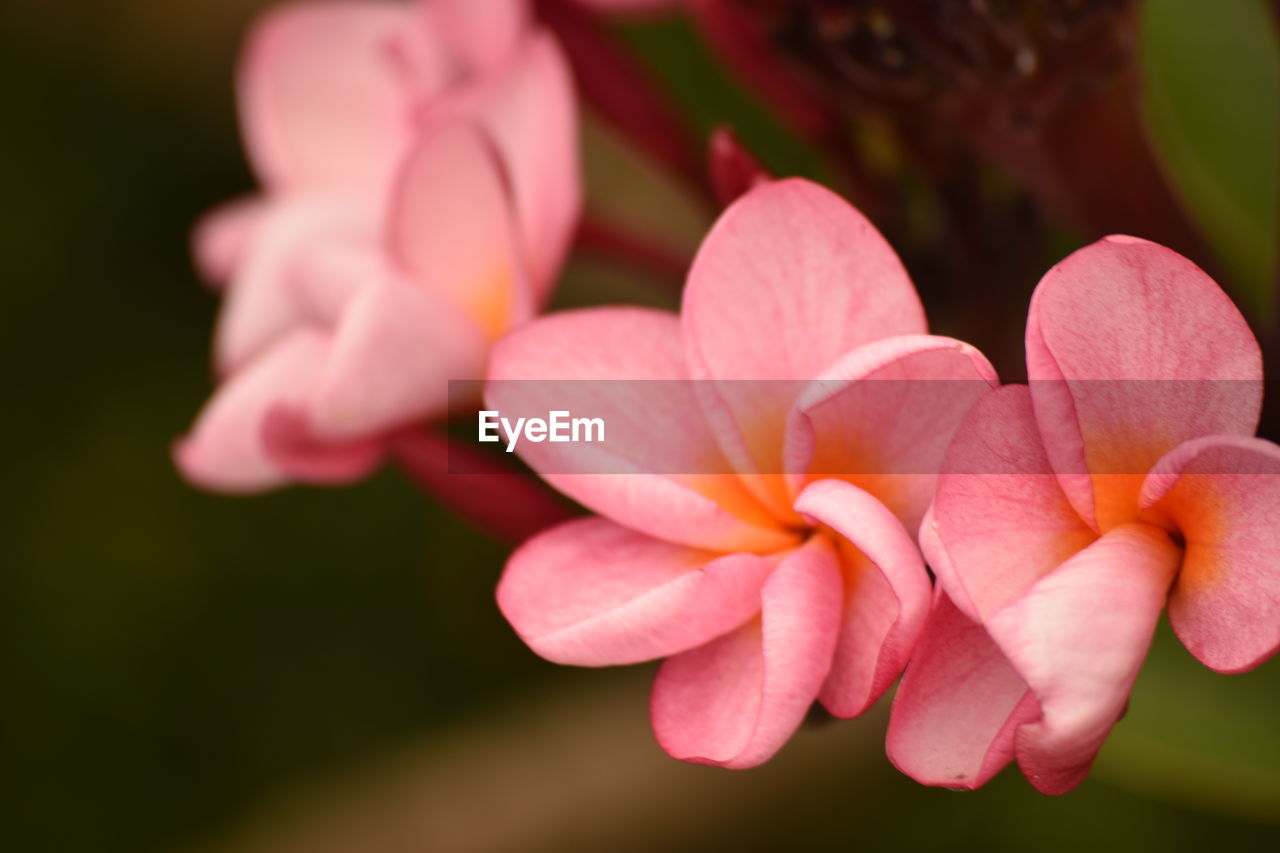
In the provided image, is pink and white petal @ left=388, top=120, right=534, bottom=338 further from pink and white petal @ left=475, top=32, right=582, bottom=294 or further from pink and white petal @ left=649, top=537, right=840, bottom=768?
pink and white petal @ left=649, top=537, right=840, bottom=768

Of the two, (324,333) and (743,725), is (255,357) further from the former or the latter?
(743,725)

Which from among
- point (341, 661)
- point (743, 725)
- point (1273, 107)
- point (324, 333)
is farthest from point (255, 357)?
point (341, 661)

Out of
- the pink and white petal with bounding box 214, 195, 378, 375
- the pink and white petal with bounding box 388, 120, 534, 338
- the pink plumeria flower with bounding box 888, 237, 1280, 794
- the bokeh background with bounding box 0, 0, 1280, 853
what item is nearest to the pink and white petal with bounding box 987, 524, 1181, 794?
the pink plumeria flower with bounding box 888, 237, 1280, 794

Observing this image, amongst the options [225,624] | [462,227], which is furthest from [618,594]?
[225,624]

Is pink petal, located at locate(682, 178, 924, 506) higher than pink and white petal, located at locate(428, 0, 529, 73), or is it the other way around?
pink and white petal, located at locate(428, 0, 529, 73)

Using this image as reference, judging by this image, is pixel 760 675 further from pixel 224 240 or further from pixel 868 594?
pixel 224 240

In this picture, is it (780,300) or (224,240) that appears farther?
(224,240)
